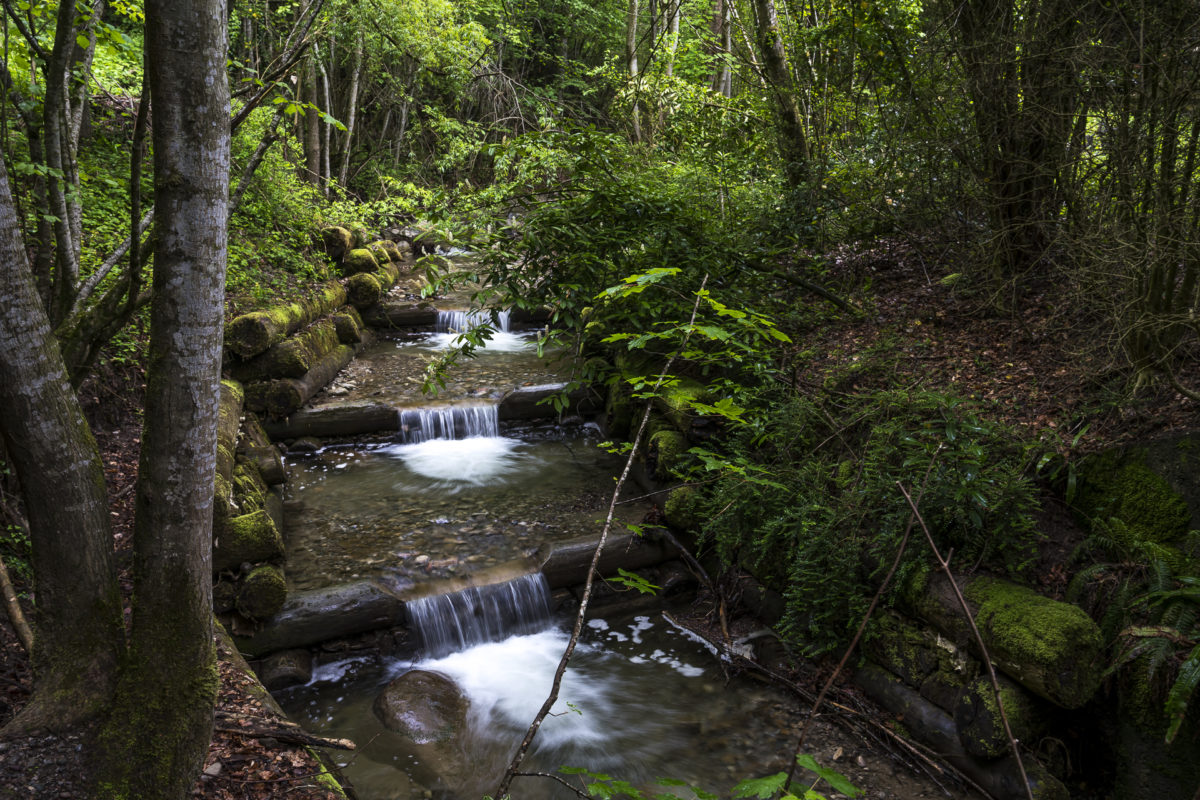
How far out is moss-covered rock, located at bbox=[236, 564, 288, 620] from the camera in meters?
4.82

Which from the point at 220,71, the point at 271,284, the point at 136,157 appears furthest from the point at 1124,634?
the point at 271,284

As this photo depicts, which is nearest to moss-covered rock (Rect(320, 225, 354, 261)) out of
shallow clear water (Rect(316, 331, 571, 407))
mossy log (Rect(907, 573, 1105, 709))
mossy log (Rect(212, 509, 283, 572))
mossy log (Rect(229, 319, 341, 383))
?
shallow clear water (Rect(316, 331, 571, 407))

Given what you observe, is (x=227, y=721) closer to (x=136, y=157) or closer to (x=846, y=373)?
(x=136, y=157)

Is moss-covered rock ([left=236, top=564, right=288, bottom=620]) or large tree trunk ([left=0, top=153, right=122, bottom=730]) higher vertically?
large tree trunk ([left=0, top=153, right=122, bottom=730])

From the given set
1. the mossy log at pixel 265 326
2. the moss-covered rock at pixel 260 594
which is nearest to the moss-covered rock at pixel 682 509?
the moss-covered rock at pixel 260 594

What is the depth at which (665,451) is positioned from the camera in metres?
6.59

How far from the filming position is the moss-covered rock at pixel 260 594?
4.82m

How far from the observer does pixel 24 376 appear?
2.26 metres

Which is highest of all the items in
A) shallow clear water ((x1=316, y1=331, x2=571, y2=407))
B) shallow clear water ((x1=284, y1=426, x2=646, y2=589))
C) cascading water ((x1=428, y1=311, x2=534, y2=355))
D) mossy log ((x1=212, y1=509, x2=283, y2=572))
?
cascading water ((x1=428, y1=311, x2=534, y2=355))

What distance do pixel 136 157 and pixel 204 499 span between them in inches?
70.0

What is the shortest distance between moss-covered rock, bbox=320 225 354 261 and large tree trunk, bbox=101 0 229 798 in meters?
10.3

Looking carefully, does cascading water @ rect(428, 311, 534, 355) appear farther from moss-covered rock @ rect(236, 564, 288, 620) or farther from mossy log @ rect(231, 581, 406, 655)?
moss-covered rock @ rect(236, 564, 288, 620)

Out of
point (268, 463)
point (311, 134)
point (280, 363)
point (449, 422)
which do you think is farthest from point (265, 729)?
point (311, 134)

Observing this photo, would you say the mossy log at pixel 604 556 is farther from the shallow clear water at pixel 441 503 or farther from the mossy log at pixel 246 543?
the mossy log at pixel 246 543
